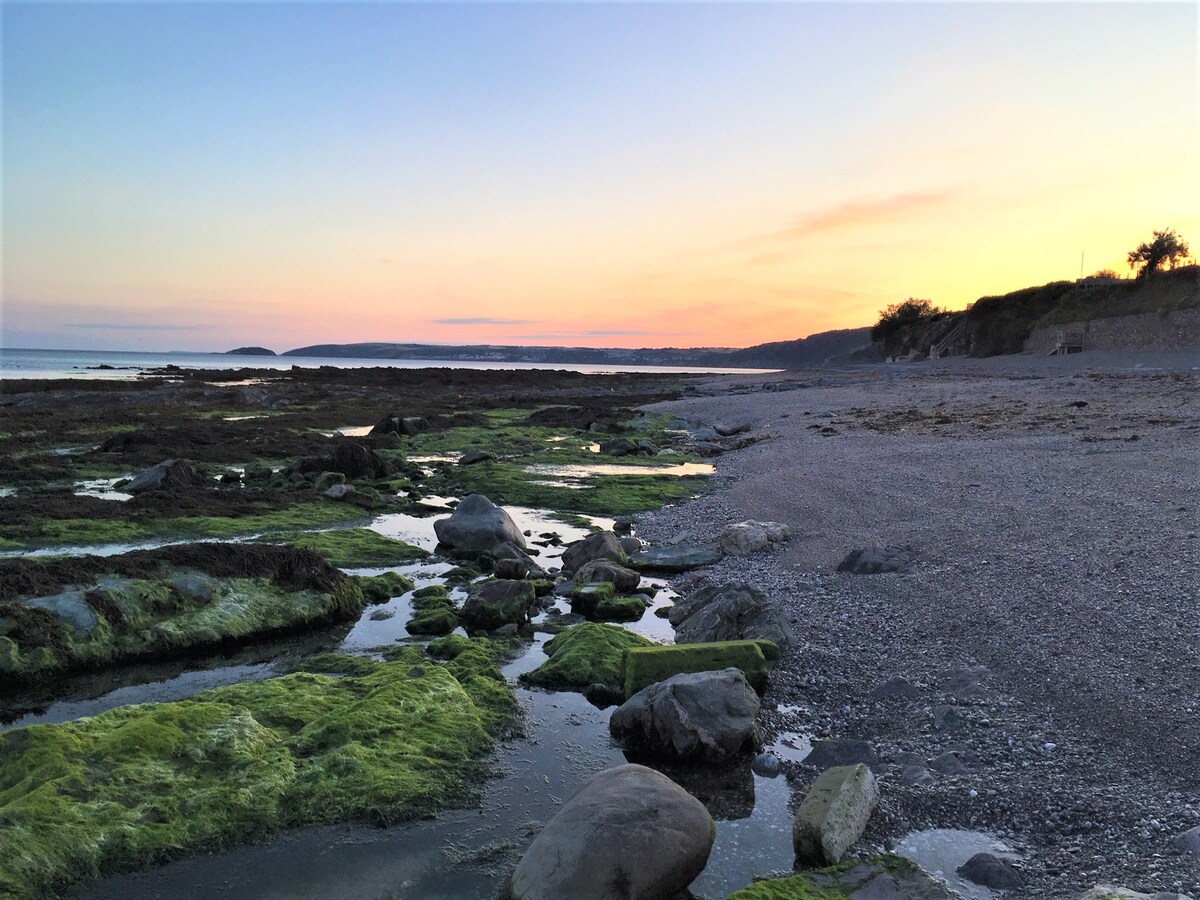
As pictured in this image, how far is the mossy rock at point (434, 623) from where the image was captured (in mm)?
9445

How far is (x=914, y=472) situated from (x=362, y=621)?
11.3m

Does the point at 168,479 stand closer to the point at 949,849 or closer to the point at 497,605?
the point at 497,605

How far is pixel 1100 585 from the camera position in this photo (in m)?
8.34

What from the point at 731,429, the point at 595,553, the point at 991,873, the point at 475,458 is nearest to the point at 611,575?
the point at 595,553

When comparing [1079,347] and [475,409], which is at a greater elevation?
[1079,347]

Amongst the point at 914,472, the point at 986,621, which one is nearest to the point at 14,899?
the point at 986,621

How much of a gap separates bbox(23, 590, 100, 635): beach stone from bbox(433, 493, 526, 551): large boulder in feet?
19.0

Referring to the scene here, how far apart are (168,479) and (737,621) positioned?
594 inches

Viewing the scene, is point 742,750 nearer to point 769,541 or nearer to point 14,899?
point 14,899

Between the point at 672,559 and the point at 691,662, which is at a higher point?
the point at 691,662

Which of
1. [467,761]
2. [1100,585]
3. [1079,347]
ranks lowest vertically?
[467,761]

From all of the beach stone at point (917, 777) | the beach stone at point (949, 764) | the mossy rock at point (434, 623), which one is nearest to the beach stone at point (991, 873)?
the beach stone at point (917, 777)

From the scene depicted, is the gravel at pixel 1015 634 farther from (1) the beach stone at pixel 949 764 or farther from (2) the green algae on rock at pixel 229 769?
(2) the green algae on rock at pixel 229 769

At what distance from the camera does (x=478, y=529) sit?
530 inches
